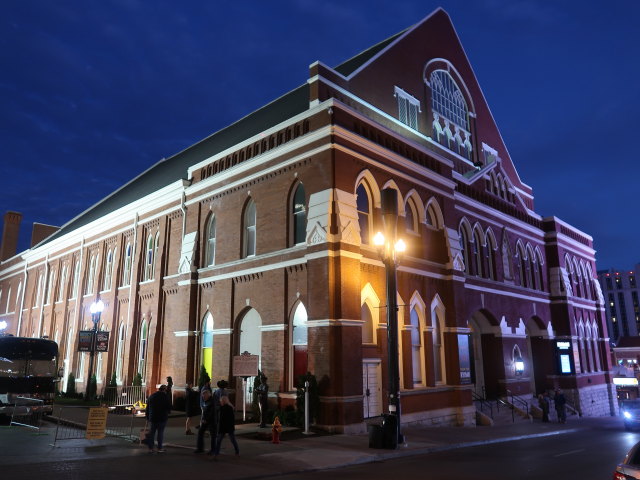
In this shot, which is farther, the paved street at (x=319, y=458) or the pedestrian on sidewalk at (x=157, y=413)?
the pedestrian on sidewalk at (x=157, y=413)

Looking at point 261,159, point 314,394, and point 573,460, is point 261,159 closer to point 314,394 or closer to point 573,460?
point 314,394

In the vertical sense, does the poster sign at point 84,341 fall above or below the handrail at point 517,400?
above

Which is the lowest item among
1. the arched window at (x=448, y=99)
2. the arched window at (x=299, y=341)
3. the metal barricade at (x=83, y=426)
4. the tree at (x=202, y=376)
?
the metal barricade at (x=83, y=426)

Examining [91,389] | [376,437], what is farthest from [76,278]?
[376,437]

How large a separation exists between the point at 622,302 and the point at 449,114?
Result: 148883 mm

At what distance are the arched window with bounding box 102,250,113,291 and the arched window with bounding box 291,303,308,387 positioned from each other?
18.6m

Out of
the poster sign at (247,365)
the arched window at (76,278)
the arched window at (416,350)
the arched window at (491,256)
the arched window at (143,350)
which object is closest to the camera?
the poster sign at (247,365)

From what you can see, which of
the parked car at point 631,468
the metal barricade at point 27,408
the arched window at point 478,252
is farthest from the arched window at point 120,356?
the parked car at point 631,468

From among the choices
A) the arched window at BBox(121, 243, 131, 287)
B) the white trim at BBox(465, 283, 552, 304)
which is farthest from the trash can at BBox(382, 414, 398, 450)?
the arched window at BBox(121, 243, 131, 287)

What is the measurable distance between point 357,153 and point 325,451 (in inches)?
435

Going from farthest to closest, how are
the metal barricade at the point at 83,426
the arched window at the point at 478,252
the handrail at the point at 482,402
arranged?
the arched window at the point at 478,252 < the handrail at the point at 482,402 < the metal barricade at the point at 83,426

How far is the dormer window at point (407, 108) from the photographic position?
2713 cm

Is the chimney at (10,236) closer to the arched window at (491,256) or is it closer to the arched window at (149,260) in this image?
the arched window at (149,260)

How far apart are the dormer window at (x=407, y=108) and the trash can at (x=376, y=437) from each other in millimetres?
16738
